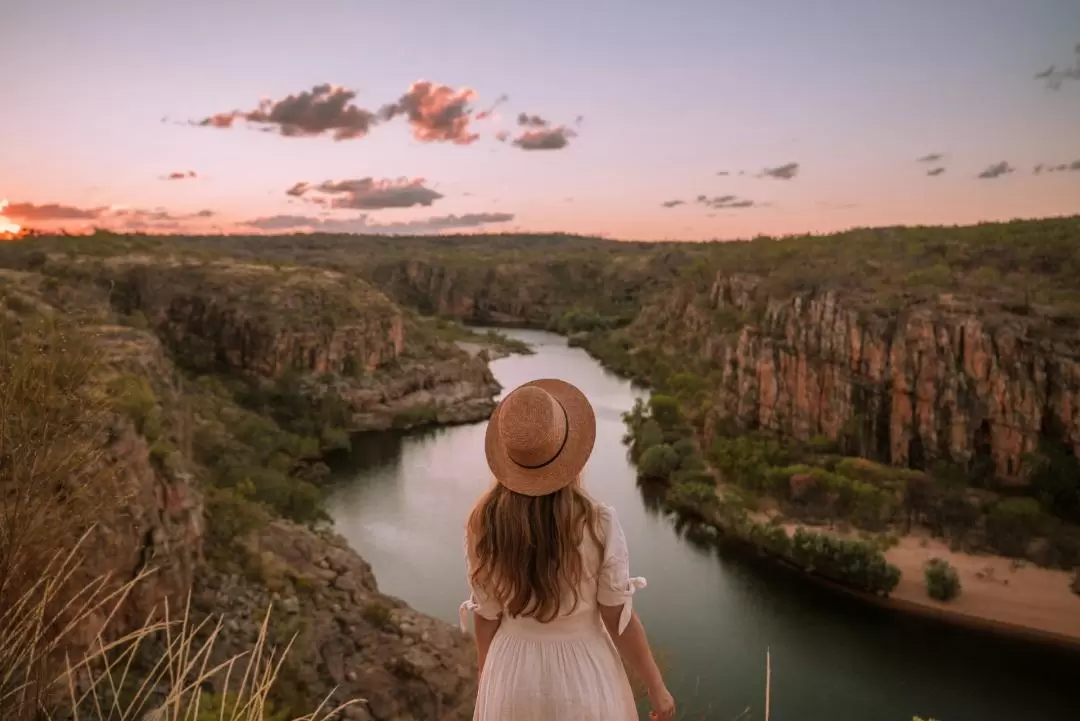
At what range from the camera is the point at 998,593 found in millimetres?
17641

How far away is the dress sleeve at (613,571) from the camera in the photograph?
2162mm

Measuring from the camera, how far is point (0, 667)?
6.52 ft

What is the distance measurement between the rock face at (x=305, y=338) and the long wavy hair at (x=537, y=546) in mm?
32913

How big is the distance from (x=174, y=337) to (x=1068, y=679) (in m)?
33.3

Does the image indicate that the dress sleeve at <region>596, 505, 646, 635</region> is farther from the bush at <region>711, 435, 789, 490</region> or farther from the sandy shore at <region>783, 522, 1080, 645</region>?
the bush at <region>711, 435, 789, 490</region>

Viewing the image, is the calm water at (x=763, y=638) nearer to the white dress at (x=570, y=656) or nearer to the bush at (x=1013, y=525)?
the bush at (x=1013, y=525)

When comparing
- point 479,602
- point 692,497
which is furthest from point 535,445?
point 692,497

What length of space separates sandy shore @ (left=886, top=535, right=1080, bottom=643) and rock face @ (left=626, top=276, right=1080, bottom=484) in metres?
5.12

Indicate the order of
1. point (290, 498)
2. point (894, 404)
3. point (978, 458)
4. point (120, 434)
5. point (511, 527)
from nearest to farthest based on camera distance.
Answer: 1. point (511, 527)
2. point (120, 434)
3. point (290, 498)
4. point (978, 458)
5. point (894, 404)

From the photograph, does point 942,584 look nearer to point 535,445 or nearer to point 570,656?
point 570,656

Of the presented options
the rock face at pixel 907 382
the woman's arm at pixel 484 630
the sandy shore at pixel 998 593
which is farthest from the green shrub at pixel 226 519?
the rock face at pixel 907 382

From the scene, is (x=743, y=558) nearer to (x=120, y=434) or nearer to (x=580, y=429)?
(x=120, y=434)

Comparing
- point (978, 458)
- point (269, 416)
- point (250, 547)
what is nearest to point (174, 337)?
point (269, 416)

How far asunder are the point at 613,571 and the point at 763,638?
51.1ft
